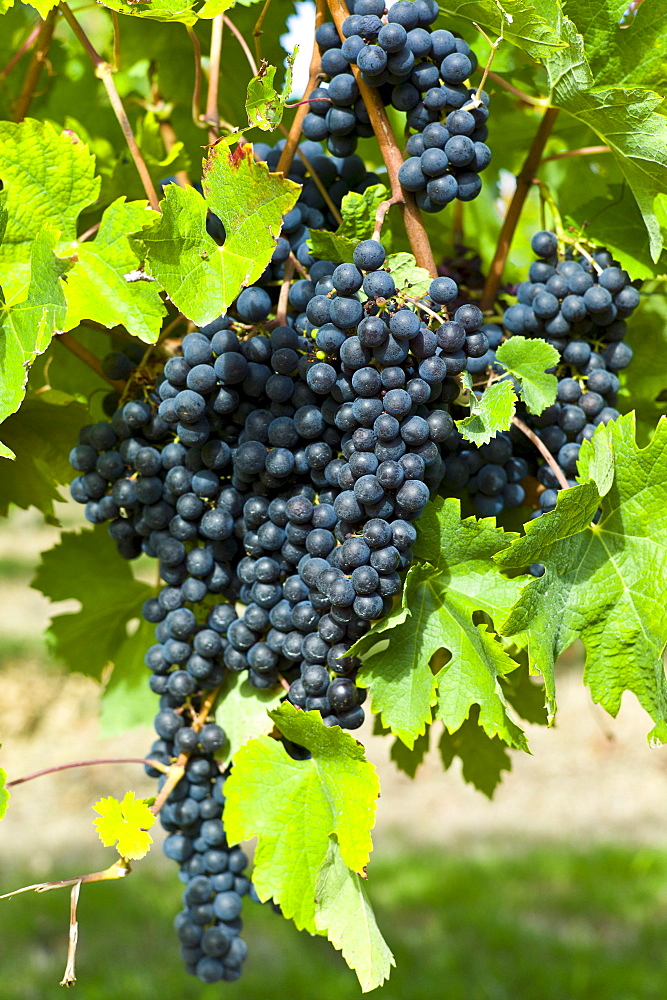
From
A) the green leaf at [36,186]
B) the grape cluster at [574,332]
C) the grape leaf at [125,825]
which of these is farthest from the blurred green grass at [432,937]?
the green leaf at [36,186]

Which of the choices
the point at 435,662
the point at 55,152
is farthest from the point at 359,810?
the point at 55,152

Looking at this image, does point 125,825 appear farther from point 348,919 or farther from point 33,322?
point 33,322

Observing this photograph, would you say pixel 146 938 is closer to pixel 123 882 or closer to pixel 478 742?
pixel 123 882

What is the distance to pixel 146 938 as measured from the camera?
2.73m

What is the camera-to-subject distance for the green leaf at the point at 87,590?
40.7 inches

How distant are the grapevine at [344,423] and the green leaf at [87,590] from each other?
0.77 feet

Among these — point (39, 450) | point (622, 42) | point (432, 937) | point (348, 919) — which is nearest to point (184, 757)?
point (348, 919)

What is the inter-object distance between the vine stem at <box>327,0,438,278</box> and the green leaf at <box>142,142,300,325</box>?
4.2 inches

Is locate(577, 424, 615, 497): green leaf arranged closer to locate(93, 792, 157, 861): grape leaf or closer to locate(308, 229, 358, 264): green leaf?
locate(308, 229, 358, 264): green leaf

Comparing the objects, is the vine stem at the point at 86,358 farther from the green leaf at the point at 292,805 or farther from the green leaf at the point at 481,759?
the green leaf at the point at 481,759

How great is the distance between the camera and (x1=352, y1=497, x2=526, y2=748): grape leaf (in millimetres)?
658

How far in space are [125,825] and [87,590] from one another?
403 millimetres

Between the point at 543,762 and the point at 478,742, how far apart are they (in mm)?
3875

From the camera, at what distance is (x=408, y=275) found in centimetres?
65
